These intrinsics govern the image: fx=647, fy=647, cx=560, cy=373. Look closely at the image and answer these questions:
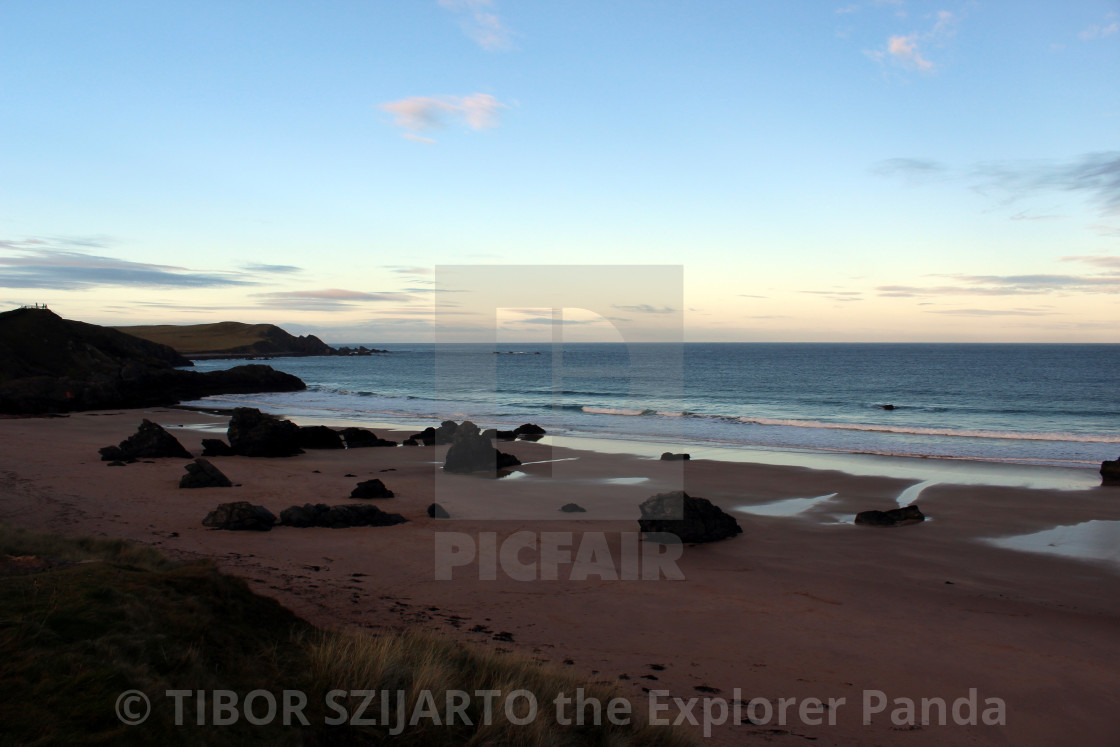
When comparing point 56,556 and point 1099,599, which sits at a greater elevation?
point 56,556

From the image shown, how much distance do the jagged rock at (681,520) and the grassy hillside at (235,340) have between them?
14535 centimetres

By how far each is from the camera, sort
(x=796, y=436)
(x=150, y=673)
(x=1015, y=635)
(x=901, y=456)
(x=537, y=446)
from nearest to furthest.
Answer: (x=150, y=673), (x=1015, y=635), (x=901, y=456), (x=537, y=446), (x=796, y=436)

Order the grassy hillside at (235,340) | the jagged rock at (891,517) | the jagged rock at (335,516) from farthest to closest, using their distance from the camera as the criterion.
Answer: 1. the grassy hillside at (235,340)
2. the jagged rock at (891,517)
3. the jagged rock at (335,516)

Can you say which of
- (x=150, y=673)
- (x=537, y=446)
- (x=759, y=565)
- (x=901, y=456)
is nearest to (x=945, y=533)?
(x=759, y=565)

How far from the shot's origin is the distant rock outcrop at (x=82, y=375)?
37219mm

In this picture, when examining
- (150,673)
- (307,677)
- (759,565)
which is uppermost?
(150,673)

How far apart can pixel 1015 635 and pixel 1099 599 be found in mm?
2731

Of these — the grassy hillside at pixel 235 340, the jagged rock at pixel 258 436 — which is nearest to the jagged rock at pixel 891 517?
the jagged rock at pixel 258 436

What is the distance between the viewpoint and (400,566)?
1037cm

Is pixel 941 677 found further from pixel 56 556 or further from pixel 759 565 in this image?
pixel 56 556

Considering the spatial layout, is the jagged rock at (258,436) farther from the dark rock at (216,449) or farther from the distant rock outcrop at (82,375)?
the distant rock outcrop at (82,375)

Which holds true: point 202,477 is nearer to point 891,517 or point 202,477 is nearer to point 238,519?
point 238,519

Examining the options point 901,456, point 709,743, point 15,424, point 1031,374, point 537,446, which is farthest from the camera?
point 1031,374

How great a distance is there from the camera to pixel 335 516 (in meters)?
12.9
